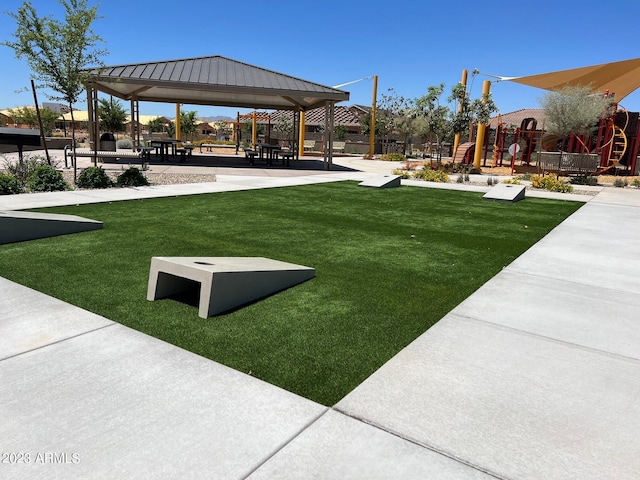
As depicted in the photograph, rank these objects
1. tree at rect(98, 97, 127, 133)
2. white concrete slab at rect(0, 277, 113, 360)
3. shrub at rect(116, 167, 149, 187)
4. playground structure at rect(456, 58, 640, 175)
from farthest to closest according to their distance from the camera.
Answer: tree at rect(98, 97, 127, 133), playground structure at rect(456, 58, 640, 175), shrub at rect(116, 167, 149, 187), white concrete slab at rect(0, 277, 113, 360)

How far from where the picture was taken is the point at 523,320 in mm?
4180

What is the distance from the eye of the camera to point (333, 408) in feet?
8.73

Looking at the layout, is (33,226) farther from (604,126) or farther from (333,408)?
(604,126)

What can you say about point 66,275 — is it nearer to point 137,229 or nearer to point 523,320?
point 137,229

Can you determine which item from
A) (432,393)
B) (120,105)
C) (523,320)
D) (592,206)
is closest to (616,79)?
(592,206)

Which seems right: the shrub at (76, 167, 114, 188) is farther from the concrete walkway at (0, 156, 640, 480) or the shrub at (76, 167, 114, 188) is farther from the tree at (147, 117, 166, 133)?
the tree at (147, 117, 166, 133)

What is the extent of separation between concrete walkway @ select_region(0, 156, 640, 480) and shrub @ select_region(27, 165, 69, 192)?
800cm

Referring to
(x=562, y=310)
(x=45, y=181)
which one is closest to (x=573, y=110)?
(x=562, y=310)

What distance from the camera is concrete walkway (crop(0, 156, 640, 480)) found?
7.18ft

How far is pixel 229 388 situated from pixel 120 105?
191 ft

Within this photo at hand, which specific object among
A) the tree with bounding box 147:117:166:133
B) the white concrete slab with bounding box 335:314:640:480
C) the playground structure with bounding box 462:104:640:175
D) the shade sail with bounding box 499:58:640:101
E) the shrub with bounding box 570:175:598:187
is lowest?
the white concrete slab with bounding box 335:314:640:480

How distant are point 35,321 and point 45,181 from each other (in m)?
8.88

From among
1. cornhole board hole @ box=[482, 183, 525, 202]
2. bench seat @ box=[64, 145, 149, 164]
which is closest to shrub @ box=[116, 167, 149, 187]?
bench seat @ box=[64, 145, 149, 164]

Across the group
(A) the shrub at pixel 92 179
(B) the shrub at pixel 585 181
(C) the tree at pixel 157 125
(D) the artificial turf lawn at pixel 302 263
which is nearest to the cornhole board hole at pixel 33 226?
(D) the artificial turf lawn at pixel 302 263
